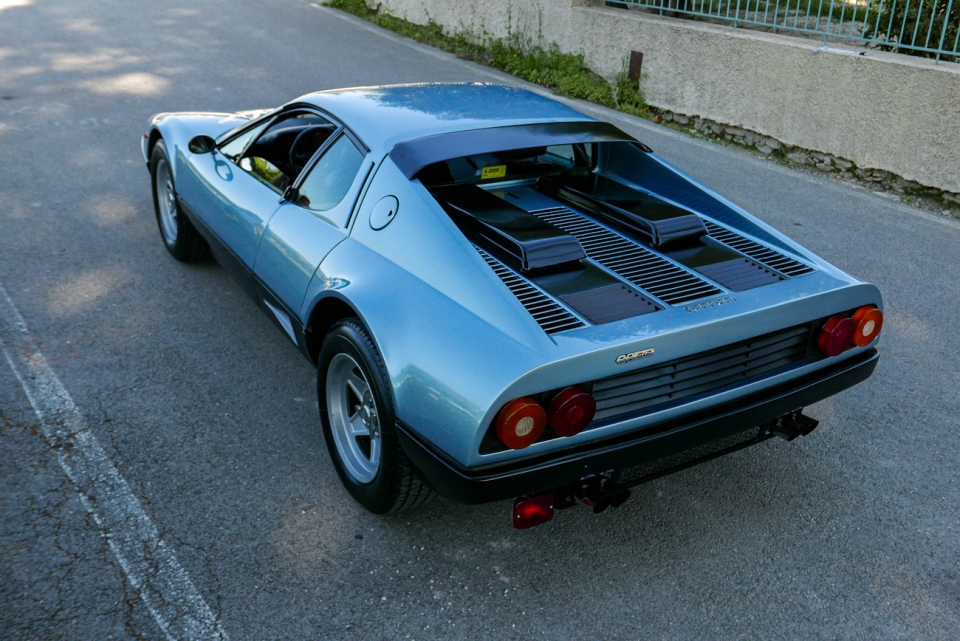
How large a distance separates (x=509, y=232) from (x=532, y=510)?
43.2 inches

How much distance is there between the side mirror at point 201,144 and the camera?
179 inches

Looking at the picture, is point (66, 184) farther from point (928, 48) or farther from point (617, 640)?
point (928, 48)

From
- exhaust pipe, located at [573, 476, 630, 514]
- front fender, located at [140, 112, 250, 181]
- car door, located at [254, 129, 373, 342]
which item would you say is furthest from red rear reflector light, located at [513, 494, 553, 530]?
front fender, located at [140, 112, 250, 181]

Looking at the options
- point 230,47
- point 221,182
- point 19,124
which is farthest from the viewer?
point 230,47

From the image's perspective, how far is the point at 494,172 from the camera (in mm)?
3832

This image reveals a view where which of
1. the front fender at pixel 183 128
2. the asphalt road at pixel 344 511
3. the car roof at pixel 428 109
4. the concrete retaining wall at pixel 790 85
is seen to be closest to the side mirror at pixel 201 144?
the front fender at pixel 183 128

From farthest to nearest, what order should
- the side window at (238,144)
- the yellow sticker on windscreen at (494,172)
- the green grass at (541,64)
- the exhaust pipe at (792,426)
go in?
the green grass at (541,64) → the side window at (238,144) → the yellow sticker on windscreen at (494,172) → the exhaust pipe at (792,426)

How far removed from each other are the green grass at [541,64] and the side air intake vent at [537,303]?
669cm

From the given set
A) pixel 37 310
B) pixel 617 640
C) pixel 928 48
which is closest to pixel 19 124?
pixel 37 310

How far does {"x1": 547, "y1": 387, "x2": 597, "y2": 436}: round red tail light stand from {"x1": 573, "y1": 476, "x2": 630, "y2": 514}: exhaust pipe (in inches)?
11.6

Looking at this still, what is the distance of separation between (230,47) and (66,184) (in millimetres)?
5718

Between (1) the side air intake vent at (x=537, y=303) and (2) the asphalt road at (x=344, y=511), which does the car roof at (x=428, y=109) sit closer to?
(1) the side air intake vent at (x=537, y=303)

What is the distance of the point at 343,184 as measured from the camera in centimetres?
358

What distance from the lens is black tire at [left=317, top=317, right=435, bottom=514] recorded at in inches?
113
